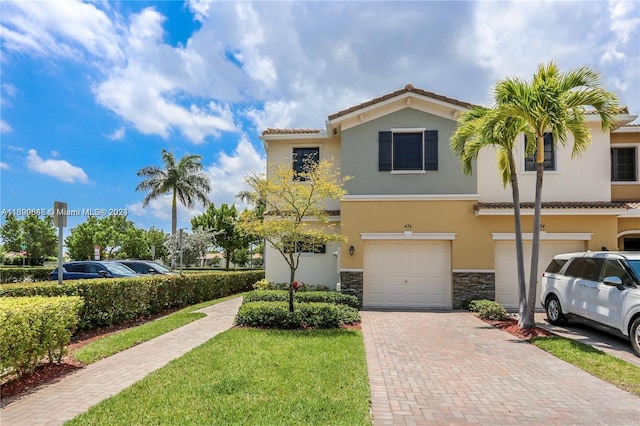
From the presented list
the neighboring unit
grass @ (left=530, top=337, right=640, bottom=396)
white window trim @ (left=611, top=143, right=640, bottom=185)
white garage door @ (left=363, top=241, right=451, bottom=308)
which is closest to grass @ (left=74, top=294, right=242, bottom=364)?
the neighboring unit

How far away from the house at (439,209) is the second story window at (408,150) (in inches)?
1.5

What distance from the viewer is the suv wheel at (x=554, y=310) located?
36.1 ft

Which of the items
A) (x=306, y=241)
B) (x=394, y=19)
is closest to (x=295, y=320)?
(x=306, y=241)

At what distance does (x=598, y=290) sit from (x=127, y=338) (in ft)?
36.0

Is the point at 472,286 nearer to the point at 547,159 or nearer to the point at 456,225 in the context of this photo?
the point at 456,225

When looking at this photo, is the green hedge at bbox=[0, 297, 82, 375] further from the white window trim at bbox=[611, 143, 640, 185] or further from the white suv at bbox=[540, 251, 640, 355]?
the white window trim at bbox=[611, 143, 640, 185]

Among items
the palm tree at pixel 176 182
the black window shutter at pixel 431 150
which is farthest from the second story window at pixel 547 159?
the palm tree at pixel 176 182

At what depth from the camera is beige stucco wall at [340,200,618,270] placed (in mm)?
13992

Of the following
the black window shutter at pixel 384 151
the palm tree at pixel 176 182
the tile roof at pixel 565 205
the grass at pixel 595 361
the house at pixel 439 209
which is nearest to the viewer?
the grass at pixel 595 361

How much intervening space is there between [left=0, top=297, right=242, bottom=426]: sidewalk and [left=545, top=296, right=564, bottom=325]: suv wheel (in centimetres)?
919

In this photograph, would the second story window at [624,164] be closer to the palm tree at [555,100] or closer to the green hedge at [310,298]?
the palm tree at [555,100]

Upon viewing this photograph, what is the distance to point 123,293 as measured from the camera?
11227 millimetres

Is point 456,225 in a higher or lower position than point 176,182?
lower

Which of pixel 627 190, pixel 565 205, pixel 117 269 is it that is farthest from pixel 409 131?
pixel 117 269
